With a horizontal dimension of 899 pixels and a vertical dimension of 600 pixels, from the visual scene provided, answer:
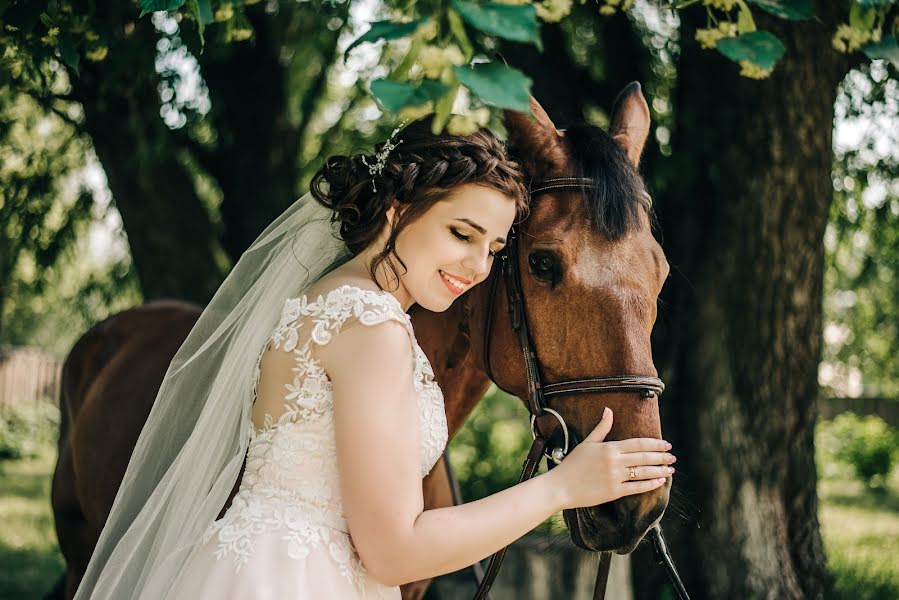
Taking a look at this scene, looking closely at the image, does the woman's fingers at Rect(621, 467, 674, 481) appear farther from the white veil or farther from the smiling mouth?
the white veil

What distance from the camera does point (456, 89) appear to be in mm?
1581

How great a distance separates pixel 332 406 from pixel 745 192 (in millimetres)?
3313

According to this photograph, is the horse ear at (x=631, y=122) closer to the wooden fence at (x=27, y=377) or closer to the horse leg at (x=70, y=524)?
the horse leg at (x=70, y=524)

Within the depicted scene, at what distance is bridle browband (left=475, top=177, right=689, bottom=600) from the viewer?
92.0 inches

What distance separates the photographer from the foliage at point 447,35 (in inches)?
61.7

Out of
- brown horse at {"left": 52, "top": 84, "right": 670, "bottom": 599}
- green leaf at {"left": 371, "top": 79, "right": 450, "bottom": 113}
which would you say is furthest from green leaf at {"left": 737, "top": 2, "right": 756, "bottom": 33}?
green leaf at {"left": 371, "top": 79, "right": 450, "bottom": 113}

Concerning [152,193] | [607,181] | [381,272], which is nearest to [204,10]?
[381,272]

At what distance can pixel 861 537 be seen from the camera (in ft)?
31.0

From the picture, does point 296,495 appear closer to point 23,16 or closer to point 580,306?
point 580,306

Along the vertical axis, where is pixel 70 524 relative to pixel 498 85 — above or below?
below

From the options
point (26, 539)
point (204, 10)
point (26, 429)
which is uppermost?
point (204, 10)

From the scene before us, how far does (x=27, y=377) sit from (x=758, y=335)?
20.0 meters

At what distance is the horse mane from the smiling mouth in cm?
50

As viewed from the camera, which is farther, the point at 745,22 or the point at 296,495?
the point at 745,22
